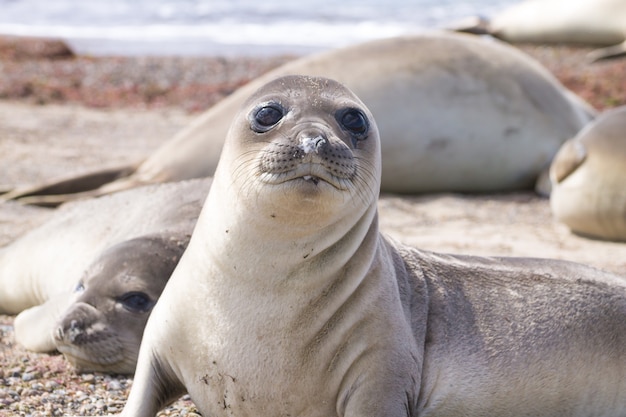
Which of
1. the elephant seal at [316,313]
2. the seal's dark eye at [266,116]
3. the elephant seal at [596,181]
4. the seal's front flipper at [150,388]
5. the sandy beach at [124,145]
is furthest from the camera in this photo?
the elephant seal at [596,181]

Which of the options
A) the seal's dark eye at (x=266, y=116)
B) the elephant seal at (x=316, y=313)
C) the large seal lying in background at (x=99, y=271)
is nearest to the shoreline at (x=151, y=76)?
the large seal lying in background at (x=99, y=271)

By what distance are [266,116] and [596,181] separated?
402cm

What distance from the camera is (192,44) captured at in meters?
21.1

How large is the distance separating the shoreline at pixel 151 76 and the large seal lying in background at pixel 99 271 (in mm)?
6756

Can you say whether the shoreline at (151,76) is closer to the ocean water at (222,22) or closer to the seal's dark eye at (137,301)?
the ocean water at (222,22)

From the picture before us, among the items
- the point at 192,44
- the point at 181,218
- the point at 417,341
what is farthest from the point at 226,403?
the point at 192,44

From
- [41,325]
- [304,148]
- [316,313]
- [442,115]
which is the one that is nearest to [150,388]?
[316,313]

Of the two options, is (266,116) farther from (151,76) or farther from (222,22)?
(222,22)

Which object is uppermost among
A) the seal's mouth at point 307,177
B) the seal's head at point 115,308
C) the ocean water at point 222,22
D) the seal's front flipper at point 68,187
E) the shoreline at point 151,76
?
the seal's mouth at point 307,177

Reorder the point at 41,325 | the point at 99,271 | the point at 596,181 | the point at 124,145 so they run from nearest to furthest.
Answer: the point at 99,271, the point at 41,325, the point at 596,181, the point at 124,145

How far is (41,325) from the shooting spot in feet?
14.7

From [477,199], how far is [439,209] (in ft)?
1.69

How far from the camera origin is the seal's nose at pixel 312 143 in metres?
2.95

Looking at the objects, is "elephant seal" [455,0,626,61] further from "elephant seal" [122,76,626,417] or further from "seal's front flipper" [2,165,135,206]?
"elephant seal" [122,76,626,417]
